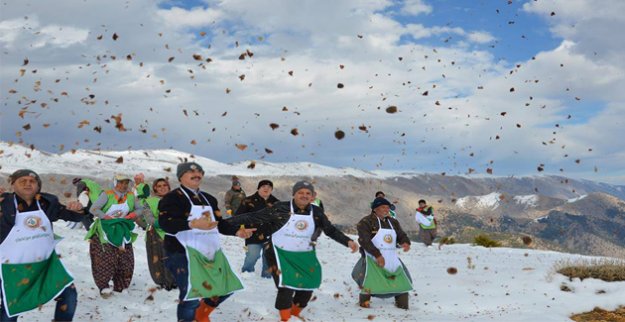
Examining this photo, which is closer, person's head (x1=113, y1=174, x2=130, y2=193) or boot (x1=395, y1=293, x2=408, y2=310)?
person's head (x1=113, y1=174, x2=130, y2=193)

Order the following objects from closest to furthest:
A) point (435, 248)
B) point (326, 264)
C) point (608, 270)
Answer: point (608, 270) < point (326, 264) < point (435, 248)

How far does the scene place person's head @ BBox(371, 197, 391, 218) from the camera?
1014 centimetres

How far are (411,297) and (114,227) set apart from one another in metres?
5.56

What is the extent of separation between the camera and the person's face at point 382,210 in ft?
33.3

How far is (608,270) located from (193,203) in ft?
31.3

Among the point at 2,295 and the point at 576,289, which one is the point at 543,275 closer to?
the point at 576,289

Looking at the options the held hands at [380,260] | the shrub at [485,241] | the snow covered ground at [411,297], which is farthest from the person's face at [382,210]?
the shrub at [485,241]

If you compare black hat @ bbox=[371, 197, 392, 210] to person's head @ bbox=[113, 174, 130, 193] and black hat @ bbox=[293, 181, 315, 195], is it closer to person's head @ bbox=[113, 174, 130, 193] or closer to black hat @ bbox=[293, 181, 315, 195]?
black hat @ bbox=[293, 181, 315, 195]

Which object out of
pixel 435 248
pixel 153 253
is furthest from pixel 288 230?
pixel 435 248

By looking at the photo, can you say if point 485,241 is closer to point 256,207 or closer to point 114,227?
point 256,207

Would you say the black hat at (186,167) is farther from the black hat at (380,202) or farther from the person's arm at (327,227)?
the black hat at (380,202)

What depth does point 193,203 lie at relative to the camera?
22.8 feet

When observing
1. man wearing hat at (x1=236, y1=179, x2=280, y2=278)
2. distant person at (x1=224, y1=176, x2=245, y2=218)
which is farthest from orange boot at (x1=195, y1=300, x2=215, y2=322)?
distant person at (x1=224, y1=176, x2=245, y2=218)

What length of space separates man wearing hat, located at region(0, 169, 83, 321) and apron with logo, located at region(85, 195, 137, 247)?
3237 millimetres
